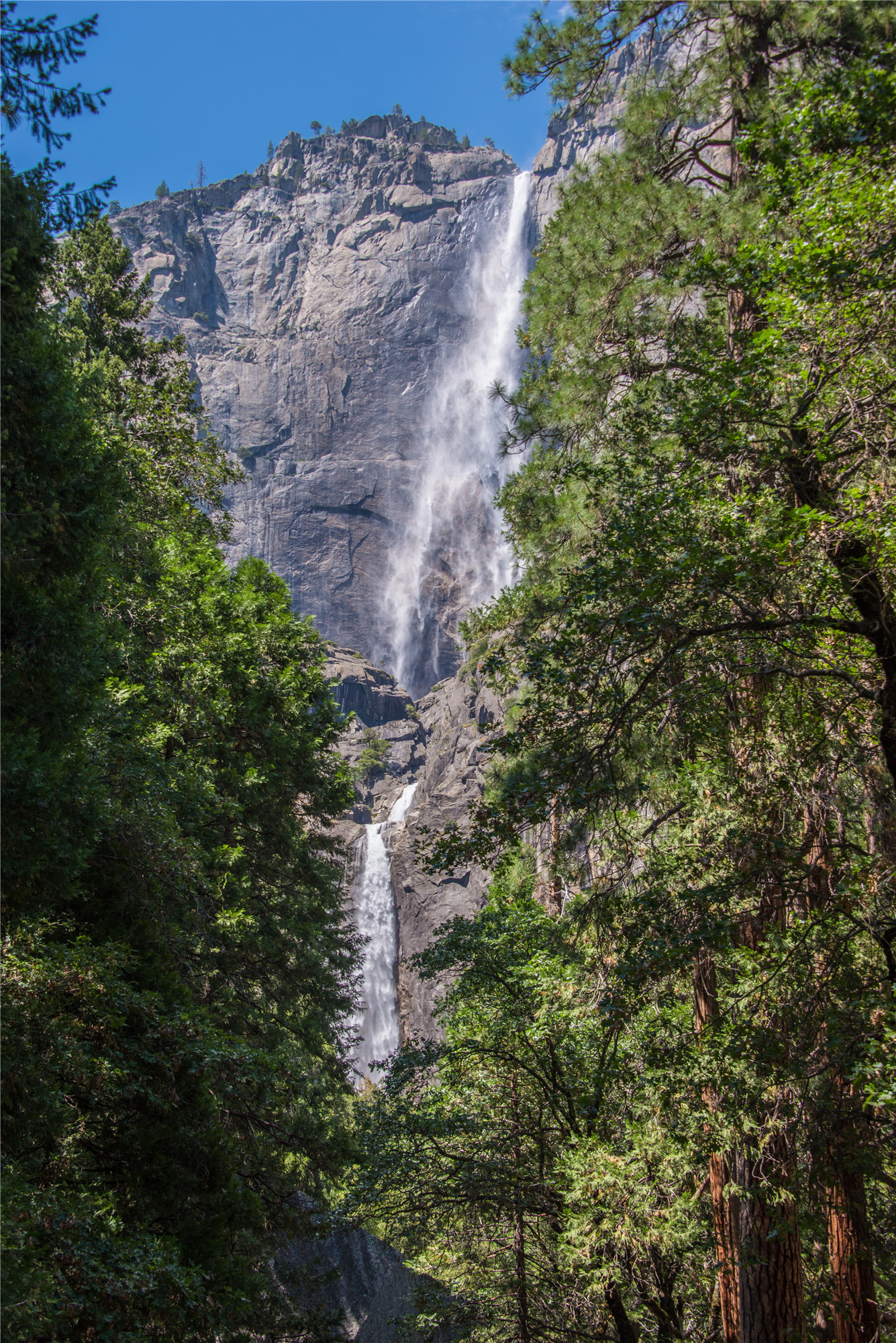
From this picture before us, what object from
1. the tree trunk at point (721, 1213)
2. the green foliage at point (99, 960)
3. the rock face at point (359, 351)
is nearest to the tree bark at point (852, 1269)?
the tree trunk at point (721, 1213)

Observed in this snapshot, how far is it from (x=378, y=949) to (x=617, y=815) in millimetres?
38161

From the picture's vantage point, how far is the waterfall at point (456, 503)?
228 feet

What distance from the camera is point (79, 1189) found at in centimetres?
477

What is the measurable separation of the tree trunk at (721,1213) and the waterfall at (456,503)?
5926 cm

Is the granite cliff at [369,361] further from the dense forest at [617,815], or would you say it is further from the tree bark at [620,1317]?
the tree bark at [620,1317]

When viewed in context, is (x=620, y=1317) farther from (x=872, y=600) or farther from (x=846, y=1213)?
(x=872, y=600)

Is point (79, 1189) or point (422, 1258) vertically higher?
point (79, 1189)

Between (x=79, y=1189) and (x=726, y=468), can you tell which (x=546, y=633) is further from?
(x=79, y=1189)

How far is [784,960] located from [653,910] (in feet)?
2.41

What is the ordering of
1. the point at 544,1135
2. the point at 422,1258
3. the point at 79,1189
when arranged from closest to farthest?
the point at 79,1189 < the point at 544,1135 < the point at 422,1258

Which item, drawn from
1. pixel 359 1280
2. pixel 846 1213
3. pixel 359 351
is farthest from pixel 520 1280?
pixel 359 351

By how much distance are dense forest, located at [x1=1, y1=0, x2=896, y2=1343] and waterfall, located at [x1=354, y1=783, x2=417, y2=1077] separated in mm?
29424

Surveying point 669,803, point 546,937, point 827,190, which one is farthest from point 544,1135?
point 827,190

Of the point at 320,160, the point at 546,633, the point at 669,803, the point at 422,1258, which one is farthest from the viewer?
the point at 320,160
